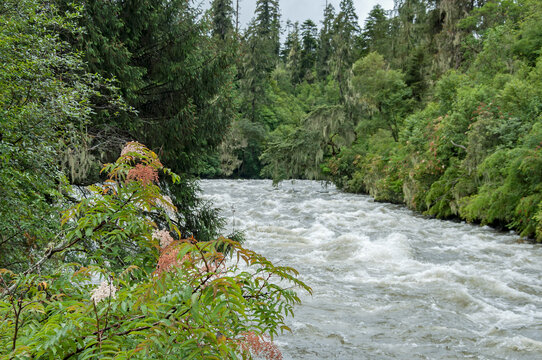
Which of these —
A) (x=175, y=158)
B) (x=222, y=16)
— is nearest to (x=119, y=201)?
(x=175, y=158)

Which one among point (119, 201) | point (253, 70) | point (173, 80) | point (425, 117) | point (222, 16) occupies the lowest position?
point (119, 201)

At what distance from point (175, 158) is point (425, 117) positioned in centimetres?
1523

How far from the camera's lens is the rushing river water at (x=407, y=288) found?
19.0 feet

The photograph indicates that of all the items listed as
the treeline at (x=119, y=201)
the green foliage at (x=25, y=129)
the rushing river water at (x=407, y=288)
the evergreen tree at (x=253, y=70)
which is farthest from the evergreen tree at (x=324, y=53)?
the green foliage at (x=25, y=129)

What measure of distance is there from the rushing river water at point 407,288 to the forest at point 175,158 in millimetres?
918

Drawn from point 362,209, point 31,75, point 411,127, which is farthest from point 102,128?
point 411,127

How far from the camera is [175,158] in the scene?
7.86 m

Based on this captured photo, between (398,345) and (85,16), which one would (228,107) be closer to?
(85,16)

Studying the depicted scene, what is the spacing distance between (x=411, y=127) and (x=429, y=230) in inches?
345

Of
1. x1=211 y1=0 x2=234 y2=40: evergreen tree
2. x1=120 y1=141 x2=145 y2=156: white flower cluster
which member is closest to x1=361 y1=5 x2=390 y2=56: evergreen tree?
x1=211 y1=0 x2=234 y2=40: evergreen tree

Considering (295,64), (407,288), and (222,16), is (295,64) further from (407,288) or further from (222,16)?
(407,288)

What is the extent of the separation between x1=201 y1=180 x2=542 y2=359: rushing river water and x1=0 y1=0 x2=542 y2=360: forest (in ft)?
3.01

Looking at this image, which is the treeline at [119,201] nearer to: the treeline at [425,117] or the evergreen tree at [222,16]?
the treeline at [425,117]

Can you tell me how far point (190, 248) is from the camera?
1767 mm
